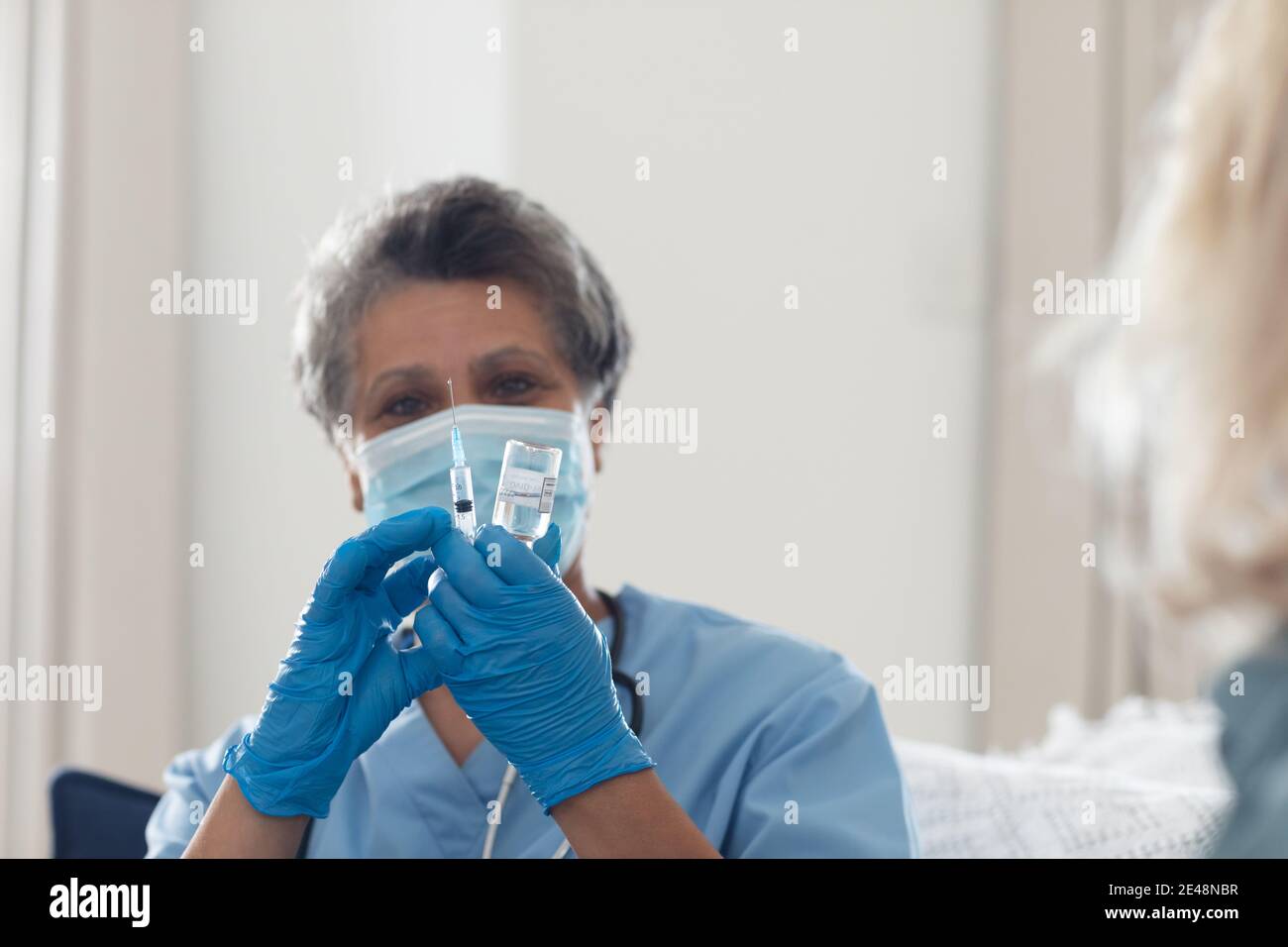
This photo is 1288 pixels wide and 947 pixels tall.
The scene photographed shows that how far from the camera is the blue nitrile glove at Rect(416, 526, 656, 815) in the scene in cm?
92

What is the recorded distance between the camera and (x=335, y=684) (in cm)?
96

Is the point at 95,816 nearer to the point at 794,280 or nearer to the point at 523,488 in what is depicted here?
the point at 523,488

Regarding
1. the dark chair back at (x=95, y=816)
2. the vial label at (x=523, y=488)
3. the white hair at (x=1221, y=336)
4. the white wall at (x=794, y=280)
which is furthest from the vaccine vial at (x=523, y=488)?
the white wall at (x=794, y=280)

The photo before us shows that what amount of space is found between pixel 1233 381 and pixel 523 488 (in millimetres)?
615

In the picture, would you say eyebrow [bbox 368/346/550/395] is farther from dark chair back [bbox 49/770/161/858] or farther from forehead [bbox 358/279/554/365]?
dark chair back [bbox 49/770/161/858]

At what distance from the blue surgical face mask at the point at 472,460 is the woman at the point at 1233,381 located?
2.18 ft

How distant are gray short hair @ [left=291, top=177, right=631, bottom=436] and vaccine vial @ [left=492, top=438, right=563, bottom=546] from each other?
0.88 feet

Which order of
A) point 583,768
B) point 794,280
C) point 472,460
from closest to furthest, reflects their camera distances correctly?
point 583,768 < point 472,460 < point 794,280

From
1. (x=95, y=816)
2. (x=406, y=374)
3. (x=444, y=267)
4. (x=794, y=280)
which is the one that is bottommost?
(x=95, y=816)

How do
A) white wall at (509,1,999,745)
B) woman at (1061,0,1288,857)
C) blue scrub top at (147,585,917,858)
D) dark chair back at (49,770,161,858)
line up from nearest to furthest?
woman at (1061,0,1288,857), blue scrub top at (147,585,917,858), dark chair back at (49,770,161,858), white wall at (509,1,999,745)

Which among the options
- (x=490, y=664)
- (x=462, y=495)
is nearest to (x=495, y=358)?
(x=462, y=495)

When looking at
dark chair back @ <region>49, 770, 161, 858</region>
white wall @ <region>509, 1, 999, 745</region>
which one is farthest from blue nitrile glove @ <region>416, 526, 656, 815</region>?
white wall @ <region>509, 1, 999, 745</region>
